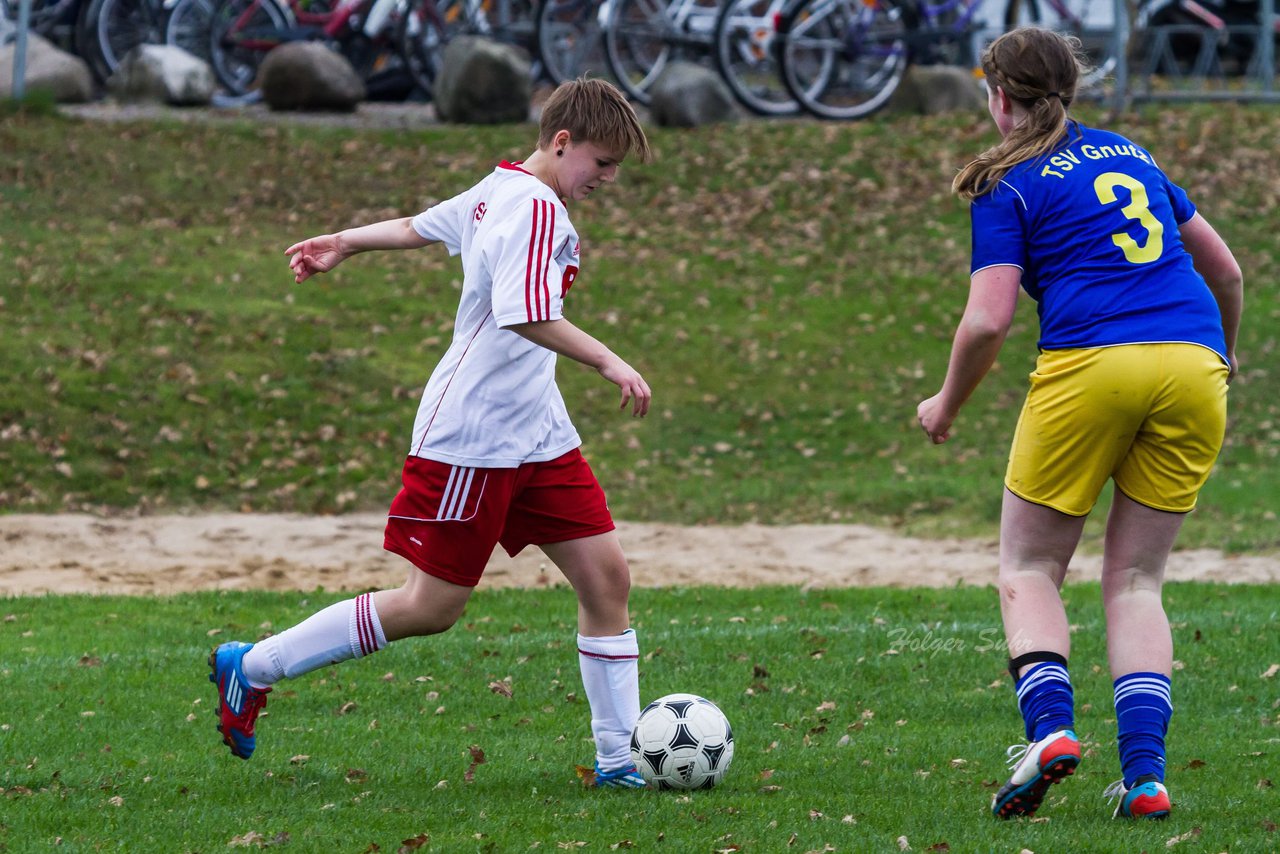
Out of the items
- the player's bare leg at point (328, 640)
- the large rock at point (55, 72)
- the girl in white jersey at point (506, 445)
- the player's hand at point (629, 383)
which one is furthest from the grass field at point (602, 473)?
the large rock at point (55, 72)

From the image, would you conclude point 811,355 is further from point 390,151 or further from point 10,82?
point 10,82

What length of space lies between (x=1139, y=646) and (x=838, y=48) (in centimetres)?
1528

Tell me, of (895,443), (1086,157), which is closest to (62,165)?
(895,443)

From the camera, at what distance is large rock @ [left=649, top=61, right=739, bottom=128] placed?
18.1m

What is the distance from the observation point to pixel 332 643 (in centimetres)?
445

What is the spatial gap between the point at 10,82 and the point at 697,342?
8.95 meters

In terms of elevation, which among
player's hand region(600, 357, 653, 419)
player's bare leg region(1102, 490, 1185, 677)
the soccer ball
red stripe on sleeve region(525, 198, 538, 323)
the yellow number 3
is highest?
the yellow number 3

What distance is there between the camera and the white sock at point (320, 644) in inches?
175

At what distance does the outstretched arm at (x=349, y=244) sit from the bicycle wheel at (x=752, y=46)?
14197 mm

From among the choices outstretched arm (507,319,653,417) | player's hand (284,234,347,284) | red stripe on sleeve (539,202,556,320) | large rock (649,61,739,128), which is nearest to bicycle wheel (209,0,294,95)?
large rock (649,61,739,128)

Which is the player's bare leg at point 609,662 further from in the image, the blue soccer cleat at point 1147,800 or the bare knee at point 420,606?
the blue soccer cleat at point 1147,800

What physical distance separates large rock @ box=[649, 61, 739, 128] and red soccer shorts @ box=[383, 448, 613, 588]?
14.1 meters

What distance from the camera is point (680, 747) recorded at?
4512mm

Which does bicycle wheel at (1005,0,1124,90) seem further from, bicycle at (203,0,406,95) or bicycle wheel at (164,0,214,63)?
bicycle wheel at (164,0,214,63)
